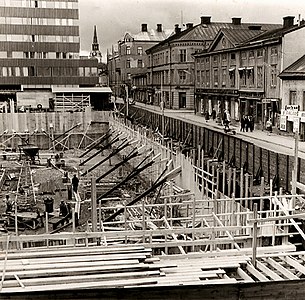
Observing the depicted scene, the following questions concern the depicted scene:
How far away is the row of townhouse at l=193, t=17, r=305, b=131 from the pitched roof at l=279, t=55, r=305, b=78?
1.90ft

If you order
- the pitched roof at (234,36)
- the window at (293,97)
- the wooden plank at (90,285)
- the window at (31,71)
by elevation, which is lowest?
the wooden plank at (90,285)

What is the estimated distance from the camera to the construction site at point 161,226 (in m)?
10.9

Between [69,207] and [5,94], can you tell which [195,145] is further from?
[5,94]

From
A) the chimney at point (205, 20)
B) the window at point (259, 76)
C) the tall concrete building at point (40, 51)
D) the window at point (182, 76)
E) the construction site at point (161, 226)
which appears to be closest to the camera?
the construction site at point (161, 226)

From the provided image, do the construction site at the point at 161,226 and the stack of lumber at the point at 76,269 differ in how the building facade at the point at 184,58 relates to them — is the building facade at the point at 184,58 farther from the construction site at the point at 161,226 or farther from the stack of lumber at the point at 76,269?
the stack of lumber at the point at 76,269

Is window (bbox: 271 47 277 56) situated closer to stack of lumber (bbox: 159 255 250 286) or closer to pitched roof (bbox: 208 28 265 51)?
pitched roof (bbox: 208 28 265 51)

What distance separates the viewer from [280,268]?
12.6m

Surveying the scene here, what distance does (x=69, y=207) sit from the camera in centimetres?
2319

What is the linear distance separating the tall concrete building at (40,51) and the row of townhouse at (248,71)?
52.7 ft

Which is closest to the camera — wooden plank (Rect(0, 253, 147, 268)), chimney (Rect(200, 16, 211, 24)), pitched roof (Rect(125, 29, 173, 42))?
wooden plank (Rect(0, 253, 147, 268))

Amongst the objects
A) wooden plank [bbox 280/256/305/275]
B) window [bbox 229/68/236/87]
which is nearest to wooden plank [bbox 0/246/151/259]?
wooden plank [bbox 280/256/305/275]

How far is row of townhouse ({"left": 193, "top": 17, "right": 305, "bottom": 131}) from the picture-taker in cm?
Answer: 4006

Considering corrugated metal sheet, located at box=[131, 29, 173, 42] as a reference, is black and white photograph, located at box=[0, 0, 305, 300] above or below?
below

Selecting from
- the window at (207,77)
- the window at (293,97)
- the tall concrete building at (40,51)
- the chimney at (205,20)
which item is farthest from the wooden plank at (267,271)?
the chimney at (205,20)
